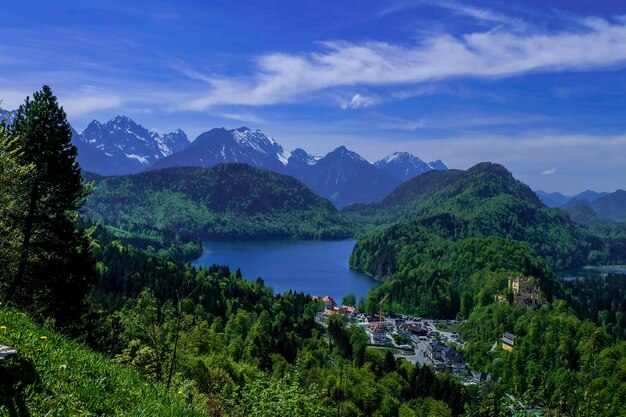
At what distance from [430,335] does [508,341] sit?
59.7 ft

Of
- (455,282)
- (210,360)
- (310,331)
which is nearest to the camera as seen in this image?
(210,360)

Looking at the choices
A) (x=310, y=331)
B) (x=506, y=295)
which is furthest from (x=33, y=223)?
(x=506, y=295)

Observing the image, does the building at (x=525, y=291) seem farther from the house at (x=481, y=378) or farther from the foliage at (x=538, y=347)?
the house at (x=481, y=378)

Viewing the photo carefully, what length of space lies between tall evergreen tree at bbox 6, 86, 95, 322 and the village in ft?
176

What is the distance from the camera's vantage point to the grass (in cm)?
561

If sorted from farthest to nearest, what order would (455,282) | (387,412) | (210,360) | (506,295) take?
(455,282) < (506,295) < (387,412) < (210,360)

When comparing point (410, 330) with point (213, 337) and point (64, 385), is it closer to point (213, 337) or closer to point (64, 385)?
point (213, 337)

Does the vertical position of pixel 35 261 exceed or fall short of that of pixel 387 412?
it exceeds it

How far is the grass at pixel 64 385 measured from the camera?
5605mm

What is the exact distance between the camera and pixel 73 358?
718 centimetres

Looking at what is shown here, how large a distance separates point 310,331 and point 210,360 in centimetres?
4061

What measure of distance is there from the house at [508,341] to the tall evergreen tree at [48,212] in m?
68.7

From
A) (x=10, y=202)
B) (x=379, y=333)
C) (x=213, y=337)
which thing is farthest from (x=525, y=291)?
(x=10, y=202)

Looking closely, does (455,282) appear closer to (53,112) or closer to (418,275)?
(418,275)
